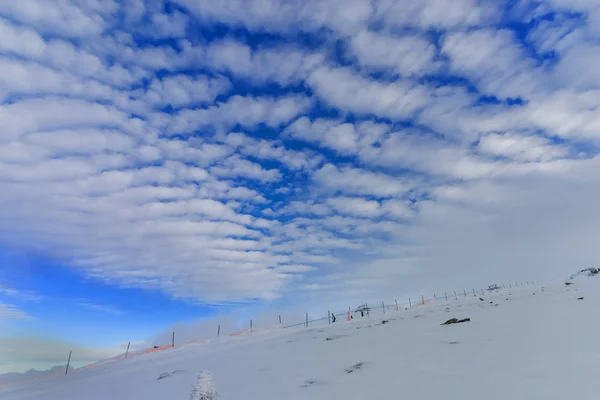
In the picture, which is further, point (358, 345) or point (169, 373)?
point (169, 373)

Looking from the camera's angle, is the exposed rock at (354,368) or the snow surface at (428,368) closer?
the snow surface at (428,368)

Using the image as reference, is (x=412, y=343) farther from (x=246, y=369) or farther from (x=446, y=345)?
(x=246, y=369)

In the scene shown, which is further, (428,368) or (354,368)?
(354,368)

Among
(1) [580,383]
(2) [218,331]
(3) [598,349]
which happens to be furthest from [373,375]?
(2) [218,331]

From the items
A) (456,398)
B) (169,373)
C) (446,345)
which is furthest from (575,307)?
(169,373)

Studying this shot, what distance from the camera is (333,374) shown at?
10078mm

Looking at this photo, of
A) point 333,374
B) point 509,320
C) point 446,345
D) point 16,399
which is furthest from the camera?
point 16,399

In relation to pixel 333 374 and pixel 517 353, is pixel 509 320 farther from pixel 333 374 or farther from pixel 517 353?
pixel 333 374

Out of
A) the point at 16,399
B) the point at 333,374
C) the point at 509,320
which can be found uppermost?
the point at 509,320

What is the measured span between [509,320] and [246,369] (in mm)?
10843

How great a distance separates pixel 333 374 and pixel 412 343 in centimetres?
396

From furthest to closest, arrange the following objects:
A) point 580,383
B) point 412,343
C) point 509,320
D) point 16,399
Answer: point 16,399
point 509,320
point 412,343
point 580,383

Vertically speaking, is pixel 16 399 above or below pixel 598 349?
below

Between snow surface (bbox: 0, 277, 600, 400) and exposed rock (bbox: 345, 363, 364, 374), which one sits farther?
exposed rock (bbox: 345, 363, 364, 374)
